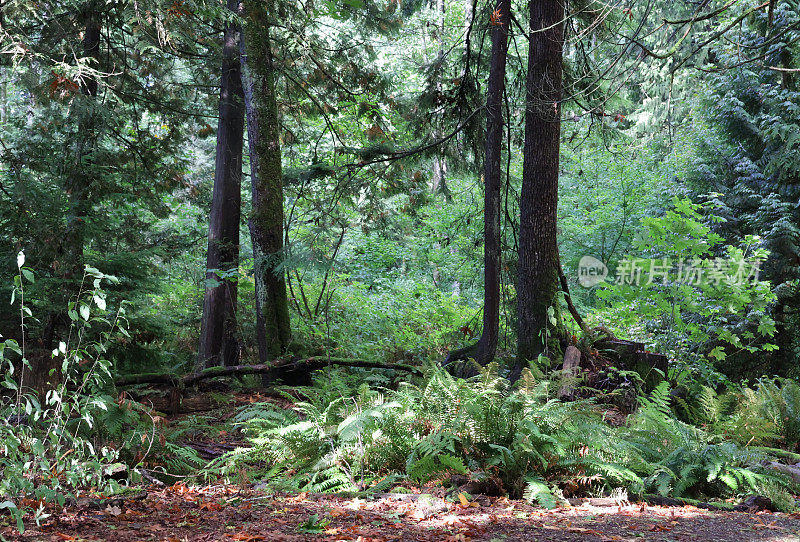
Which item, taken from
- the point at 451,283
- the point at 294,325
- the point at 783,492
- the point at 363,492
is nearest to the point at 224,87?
the point at 294,325

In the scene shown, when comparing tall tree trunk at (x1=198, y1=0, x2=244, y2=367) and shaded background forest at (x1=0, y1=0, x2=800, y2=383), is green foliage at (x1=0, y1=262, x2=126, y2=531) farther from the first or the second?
tall tree trunk at (x1=198, y1=0, x2=244, y2=367)

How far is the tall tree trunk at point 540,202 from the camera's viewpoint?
7.16m

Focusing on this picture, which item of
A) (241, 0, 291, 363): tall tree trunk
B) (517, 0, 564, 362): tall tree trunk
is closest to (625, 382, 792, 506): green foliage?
(517, 0, 564, 362): tall tree trunk

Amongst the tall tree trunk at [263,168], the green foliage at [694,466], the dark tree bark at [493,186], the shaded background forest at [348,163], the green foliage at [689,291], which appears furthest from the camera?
the green foliage at [689,291]

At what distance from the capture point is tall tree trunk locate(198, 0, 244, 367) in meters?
9.08

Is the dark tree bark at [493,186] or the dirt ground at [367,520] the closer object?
the dirt ground at [367,520]

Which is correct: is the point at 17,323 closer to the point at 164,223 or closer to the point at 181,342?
the point at 181,342

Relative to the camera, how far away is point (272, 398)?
6898mm

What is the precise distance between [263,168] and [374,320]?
5094 mm

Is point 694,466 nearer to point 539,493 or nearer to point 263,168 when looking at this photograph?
point 539,493

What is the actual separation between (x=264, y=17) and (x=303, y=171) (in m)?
2.26

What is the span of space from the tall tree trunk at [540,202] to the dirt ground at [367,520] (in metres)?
3.50

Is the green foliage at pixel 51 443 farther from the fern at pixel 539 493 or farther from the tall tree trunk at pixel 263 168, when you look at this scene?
the tall tree trunk at pixel 263 168

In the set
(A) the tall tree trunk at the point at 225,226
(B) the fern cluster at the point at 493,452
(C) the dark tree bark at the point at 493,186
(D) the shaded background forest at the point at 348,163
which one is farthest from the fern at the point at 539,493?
(A) the tall tree trunk at the point at 225,226
